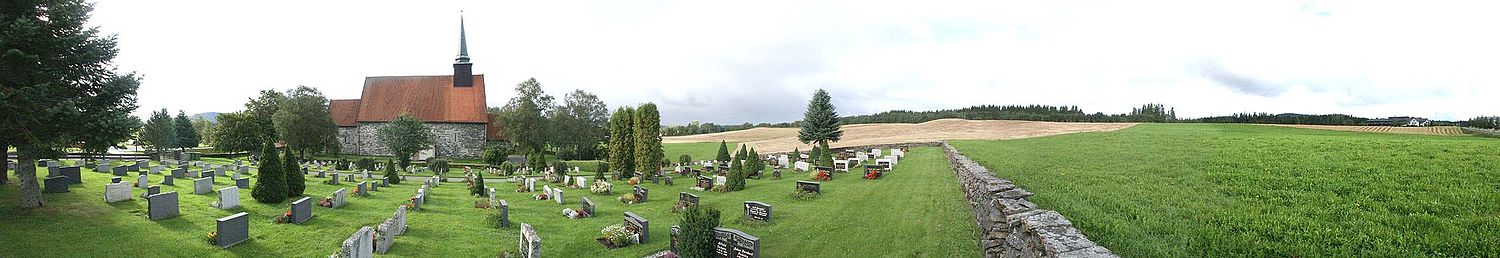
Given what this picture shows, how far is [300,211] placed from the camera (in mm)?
13336

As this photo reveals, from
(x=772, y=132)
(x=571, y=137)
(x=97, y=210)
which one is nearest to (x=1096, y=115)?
(x=772, y=132)

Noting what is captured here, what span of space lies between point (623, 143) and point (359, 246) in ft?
64.5

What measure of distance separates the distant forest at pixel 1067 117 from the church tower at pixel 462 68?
42.0 m

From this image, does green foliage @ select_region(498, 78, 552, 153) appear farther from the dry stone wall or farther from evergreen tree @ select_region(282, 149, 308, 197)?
the dry stone wall

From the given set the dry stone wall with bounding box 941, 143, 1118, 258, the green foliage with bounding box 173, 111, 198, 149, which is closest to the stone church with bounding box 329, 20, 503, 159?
the green foliage with bounding box 173, 111, 198, 149

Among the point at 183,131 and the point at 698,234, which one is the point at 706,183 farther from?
the point at 183,131

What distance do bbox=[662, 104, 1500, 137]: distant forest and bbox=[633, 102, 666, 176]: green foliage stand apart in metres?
44.1

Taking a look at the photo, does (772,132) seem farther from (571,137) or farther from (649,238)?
(649,238)

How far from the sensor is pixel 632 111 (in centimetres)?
3059

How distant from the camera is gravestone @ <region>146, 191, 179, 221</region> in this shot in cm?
1236

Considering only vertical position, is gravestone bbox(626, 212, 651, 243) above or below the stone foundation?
below

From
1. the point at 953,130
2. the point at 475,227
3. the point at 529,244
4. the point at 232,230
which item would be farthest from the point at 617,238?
the point at 953,130

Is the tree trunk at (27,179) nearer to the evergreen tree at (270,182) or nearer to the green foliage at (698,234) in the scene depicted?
the evergreen tree at (270,182)

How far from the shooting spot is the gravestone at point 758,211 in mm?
13773
